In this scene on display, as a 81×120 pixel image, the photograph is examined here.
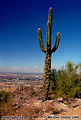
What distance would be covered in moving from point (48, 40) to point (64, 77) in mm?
4171

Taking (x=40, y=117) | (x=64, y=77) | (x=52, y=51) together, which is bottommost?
(x=40, y=117)

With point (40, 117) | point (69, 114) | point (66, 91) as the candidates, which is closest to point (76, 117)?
point (69, 114)

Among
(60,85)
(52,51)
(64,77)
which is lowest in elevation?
(60,85)

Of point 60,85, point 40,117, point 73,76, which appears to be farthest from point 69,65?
point 40,117

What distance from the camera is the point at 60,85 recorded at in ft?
35.6

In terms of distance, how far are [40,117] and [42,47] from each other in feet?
19.7

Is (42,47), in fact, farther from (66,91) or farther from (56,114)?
(56,114)

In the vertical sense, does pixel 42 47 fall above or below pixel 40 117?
above

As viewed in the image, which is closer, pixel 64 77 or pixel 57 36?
pixel 57 36

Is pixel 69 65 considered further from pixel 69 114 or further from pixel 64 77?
pixel 69 114

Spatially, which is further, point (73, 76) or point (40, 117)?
point (73, 76)

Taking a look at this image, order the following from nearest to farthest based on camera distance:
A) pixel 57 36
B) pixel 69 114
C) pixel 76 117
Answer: pixel 76 117
pixel 69 114
pixel 57 36

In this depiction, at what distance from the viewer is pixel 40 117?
5707 mm

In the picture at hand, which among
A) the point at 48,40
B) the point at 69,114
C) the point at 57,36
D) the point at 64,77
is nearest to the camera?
the point at 69,114
